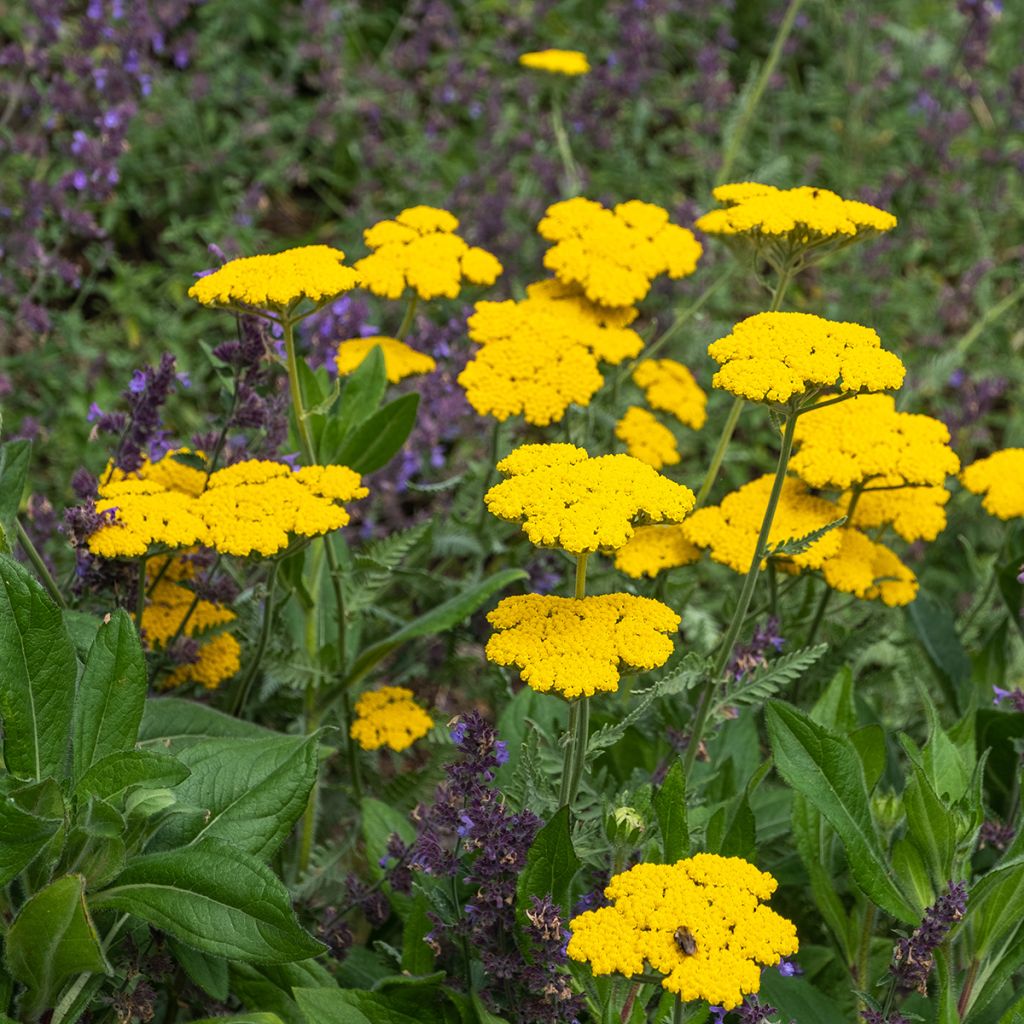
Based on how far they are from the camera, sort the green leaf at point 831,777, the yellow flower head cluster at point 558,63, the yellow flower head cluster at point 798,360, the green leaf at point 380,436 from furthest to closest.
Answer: the yellow flower head cluster at point 558,63, the green leaf at point 380,436, the green leaf at point 831,777, the yellow flower head cluster at point 798,360

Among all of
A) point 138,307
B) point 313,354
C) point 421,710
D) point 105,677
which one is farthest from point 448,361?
point 105,677

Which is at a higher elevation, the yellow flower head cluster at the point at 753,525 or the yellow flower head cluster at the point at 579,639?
the yellow flower head cluster at the point at 579,639

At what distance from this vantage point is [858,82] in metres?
6.93

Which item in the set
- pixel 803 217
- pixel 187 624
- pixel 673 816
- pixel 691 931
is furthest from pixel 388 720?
pixel 803 217

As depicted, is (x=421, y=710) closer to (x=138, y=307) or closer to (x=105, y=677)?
(x=105, y=677)

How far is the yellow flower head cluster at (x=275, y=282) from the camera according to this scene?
2668mm

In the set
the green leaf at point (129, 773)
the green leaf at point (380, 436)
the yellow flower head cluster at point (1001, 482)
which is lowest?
the yellow flower head cluster at point (1001, 482)

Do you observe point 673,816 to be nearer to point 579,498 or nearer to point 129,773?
point 579,498

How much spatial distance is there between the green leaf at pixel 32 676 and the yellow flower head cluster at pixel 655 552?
124 centimetres

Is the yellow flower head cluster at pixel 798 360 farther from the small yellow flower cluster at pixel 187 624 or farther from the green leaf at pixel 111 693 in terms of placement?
the small yellow flower cluster at pixel 187 624

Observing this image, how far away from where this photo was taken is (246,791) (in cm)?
248

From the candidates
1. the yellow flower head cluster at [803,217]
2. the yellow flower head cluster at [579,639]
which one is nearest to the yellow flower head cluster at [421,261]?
the yellow flower head cluster at [803,217]

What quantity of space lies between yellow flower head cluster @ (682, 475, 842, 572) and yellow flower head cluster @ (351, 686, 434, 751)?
2.67 ft

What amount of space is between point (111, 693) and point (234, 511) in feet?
1.42
